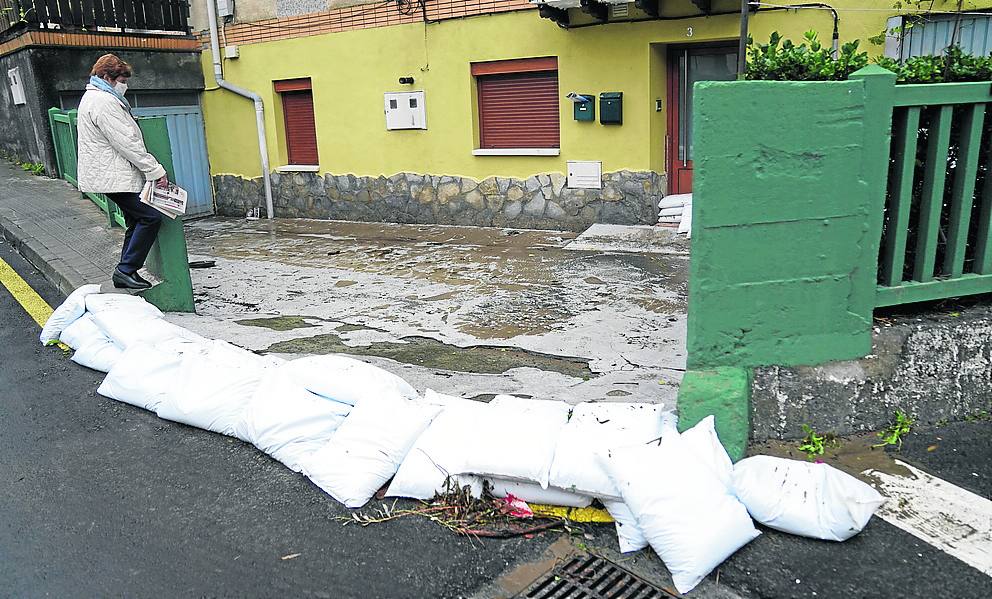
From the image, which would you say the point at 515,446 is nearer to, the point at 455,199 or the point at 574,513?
the point at 574,513

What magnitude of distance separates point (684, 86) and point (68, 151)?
309 inches

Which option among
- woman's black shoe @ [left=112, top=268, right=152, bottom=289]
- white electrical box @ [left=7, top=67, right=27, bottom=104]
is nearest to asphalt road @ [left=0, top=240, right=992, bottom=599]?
woman's black shoe @ [left=112, top=268, right=152, bottom=289]

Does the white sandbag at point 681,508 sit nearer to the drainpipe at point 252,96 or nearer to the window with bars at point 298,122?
the window with bars at point 298,122

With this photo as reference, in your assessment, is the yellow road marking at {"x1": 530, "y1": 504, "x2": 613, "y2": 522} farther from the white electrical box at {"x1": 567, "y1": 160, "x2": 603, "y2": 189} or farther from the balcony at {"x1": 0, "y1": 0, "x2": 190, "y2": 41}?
the balcony at {"x1": 0, "y1": 0, "x2": 190, "y2": 41}

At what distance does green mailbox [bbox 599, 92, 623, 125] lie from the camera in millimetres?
9398

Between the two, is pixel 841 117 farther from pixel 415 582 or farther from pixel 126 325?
pixel 126 325

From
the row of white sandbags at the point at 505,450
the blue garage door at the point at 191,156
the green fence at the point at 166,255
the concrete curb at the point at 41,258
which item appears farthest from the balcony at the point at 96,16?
the row of white sandbags at the point at 505,450

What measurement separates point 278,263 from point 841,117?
704 centimetres

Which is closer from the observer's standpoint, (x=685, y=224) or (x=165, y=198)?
(x=165, y=198)

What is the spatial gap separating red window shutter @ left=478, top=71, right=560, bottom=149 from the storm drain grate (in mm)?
8020

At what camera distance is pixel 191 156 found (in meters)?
13.7

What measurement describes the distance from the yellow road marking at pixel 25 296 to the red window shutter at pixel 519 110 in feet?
19.3

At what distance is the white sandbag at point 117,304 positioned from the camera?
5148 mm

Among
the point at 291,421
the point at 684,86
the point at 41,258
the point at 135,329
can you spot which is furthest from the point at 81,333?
the point at 684,86
